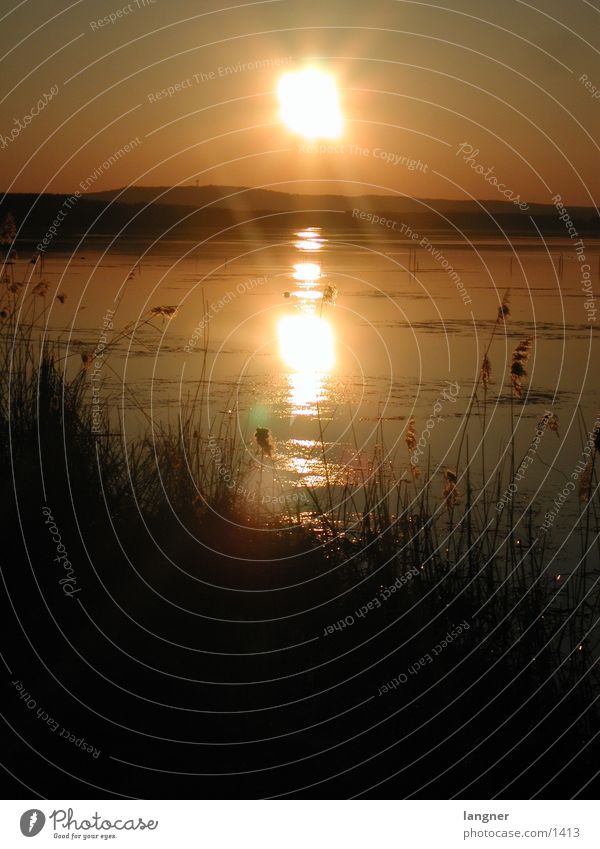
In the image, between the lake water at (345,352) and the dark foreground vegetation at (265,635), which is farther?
the lake water at (345,352)

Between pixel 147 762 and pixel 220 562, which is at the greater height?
pixel 220 562

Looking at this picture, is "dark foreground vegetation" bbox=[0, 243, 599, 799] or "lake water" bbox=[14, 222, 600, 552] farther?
"lake water" bbox=[14, 222, 600, 552]

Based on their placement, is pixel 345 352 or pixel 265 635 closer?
pixel 265 635

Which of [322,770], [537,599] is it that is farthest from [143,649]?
[537,599]

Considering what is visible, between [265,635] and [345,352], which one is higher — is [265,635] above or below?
below

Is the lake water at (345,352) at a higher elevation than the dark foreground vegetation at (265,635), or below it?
higher

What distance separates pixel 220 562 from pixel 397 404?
3679 millimetres

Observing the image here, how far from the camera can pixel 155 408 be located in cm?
819

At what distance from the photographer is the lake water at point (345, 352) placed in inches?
314

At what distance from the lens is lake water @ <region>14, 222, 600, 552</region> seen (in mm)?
7980

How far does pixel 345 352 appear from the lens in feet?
37.6

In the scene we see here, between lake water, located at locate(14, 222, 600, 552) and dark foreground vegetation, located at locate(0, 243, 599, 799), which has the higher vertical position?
lake water, located at locate(14, 222, 600, 552)

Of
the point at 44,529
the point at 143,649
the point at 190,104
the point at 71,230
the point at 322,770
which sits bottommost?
the point at 322,770

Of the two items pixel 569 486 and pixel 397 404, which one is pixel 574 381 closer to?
pixel 397 404
